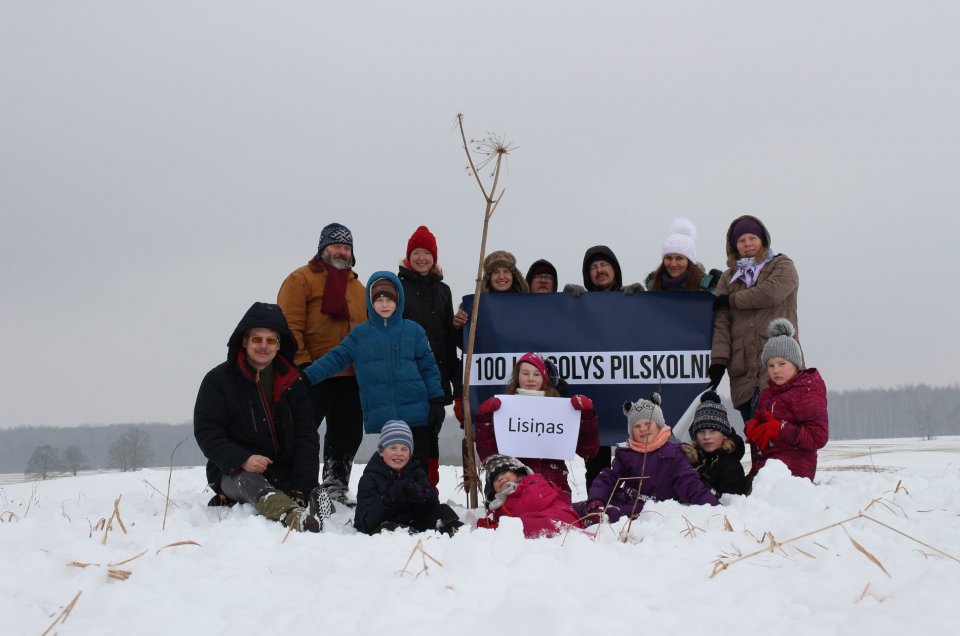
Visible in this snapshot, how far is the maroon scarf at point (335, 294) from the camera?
5.89 metres

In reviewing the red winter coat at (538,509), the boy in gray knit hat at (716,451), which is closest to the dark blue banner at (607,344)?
the boy in gray knit hat at (716,451)

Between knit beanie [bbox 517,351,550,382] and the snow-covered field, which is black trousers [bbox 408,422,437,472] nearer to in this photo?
knit beanie [bbox 517,351,550,382]

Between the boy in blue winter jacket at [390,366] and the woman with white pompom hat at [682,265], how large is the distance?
7.46 feet

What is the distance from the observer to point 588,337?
630 centimetres

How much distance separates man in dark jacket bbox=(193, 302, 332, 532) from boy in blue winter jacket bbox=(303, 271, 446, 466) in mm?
324

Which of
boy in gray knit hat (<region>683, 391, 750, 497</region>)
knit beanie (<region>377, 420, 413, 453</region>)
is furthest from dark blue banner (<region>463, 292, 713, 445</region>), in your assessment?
knit beanie (<region>377, 420, 413, 453</region>)

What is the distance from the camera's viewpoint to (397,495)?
4629mm

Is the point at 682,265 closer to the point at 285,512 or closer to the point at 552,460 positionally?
the point at 552,460

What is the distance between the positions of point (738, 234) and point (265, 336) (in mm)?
3869

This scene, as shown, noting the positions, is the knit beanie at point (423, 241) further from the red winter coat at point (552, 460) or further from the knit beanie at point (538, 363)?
the red winter coat at point (552, 460)

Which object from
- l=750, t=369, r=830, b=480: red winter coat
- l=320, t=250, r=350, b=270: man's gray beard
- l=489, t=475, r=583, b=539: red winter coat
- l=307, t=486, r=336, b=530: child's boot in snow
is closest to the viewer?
l=489, t=475, r=583, b=539: red winter coat

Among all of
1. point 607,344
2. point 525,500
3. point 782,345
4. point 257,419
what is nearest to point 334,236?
point 257,419

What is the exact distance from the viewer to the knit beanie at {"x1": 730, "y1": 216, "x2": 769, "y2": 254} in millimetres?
5840

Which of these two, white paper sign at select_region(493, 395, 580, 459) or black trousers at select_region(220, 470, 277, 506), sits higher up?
white paper sign at select_region(493, 395, 580, 459)
